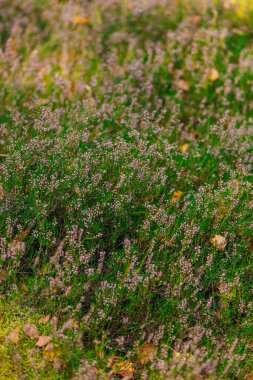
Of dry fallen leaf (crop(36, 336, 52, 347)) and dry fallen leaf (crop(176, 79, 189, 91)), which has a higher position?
dry fallen leaf (crop(176, 79, 189, 91))

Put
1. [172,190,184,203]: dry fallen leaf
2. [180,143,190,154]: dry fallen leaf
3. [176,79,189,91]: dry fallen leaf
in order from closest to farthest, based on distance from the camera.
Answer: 1. [172,190,184,203]: dry fallen leaf
2. [180,143,190,154]: dry fallen leaf
3. [176,79,189,91]: dry fallen leaf

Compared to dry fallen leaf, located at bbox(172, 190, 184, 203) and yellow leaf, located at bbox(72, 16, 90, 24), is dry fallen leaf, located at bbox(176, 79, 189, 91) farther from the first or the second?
dry fallen leaf, located at bbox(172, 190, 184, 203)

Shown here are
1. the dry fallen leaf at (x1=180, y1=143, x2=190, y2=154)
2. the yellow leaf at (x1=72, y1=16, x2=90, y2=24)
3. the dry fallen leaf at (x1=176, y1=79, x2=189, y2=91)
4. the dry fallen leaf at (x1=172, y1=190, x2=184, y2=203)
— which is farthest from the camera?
the yellow leaf at (x1=72, y1=16, x2=90, y2=24)

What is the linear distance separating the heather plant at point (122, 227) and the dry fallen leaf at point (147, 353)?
13 millimetres

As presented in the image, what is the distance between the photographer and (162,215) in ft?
10.5

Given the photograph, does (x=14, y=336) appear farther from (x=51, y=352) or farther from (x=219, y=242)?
(x=219, y=242)

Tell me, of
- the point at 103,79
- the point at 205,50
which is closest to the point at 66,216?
the point at 103,79

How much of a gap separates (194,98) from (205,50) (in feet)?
1.99

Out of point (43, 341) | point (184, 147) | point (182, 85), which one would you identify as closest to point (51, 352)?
point (43, 341)

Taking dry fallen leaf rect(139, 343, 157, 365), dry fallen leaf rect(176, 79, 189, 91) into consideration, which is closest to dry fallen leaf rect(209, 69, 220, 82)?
dry fallen leaf rect(176, 79, 189, 91)

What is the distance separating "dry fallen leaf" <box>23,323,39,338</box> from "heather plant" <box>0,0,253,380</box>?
1 cm

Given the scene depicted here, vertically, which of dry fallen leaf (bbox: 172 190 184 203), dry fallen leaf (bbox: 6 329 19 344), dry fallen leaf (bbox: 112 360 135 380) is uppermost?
dry fallen leaf (bbox: 172 190 184 203)

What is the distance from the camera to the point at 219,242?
10.7 ft

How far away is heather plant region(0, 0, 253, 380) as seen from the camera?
2.63 meters
